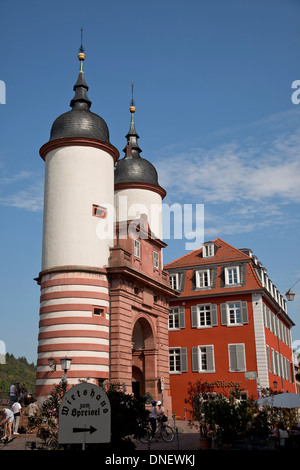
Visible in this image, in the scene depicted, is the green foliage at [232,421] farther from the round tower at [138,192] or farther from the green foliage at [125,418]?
the round tower at [138,192]

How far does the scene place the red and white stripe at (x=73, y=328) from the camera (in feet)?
94.8

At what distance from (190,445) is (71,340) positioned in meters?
9.71

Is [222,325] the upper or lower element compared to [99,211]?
lower

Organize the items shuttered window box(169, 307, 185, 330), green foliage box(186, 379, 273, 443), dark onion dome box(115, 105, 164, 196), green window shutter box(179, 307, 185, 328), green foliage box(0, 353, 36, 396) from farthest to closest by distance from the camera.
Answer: green foliage box(0, 353, 36, 396)
shuttered window box(169, 307, 185, 330)
green window shutter box(179, 307, 185, 328)
dark onion dome box(115, 105, 164, 196)
green foliage box(186, 379, 273, 443)

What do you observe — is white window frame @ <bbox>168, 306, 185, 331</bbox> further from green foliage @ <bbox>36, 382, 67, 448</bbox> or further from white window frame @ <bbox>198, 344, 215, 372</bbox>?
green foliage @ <bbox>36, 382, 67, 448</bbox>

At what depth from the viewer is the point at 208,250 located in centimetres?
4703

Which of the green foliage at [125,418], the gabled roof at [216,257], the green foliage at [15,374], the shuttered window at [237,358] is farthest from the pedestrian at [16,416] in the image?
the green foliage at [15,374]

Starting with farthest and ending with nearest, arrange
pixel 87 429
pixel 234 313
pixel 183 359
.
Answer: pixel 183 359, pixel 234 313, pixel 87 429

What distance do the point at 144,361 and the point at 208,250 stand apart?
14230mm

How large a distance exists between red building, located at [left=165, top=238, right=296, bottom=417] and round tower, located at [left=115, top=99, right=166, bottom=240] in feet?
26.5

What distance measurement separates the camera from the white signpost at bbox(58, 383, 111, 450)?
904 cm

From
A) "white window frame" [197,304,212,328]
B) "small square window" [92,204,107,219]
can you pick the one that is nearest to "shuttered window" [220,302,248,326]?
"white window frame" [197,304,212,328]

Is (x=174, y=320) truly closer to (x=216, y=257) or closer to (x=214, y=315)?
(x=214, y=315)


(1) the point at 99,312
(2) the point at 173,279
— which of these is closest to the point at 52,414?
(1) the point at 99,312
